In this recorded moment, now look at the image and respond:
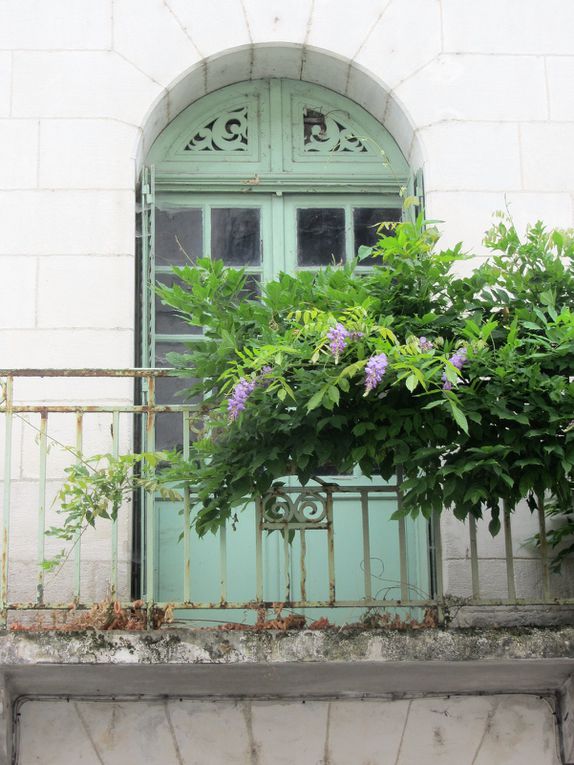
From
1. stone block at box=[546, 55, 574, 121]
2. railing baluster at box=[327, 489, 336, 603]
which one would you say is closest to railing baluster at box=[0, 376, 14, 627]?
railing baluster at box=[327, 489, 336, 603]

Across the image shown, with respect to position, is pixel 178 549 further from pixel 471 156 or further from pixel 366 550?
pixel 471 156

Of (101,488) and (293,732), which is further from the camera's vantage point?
(293,732)

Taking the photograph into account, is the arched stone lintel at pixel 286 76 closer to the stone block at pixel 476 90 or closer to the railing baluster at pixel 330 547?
the stone block at pixel 476 90

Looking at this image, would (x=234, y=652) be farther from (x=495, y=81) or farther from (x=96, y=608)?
(x=495, y=81)

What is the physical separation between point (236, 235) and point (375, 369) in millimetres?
2219

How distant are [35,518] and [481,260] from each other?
2.48 metres

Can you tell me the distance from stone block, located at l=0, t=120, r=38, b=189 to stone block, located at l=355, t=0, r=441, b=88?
1707 mm

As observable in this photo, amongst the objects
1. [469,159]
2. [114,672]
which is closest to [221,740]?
[114,672]

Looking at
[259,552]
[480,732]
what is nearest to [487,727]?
[480,732]

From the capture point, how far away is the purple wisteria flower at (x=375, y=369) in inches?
218

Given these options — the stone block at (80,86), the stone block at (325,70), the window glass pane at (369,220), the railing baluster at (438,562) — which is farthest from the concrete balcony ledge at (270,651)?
the stone block at (325,70)

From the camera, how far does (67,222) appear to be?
23.7 feet

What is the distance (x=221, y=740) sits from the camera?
21.0 ft

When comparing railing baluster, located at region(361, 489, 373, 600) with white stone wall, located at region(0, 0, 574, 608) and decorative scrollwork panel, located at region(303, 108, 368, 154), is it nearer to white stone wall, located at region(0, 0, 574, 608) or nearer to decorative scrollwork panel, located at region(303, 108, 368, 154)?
white stone wall, located at region(0, 0, 574, 608)
